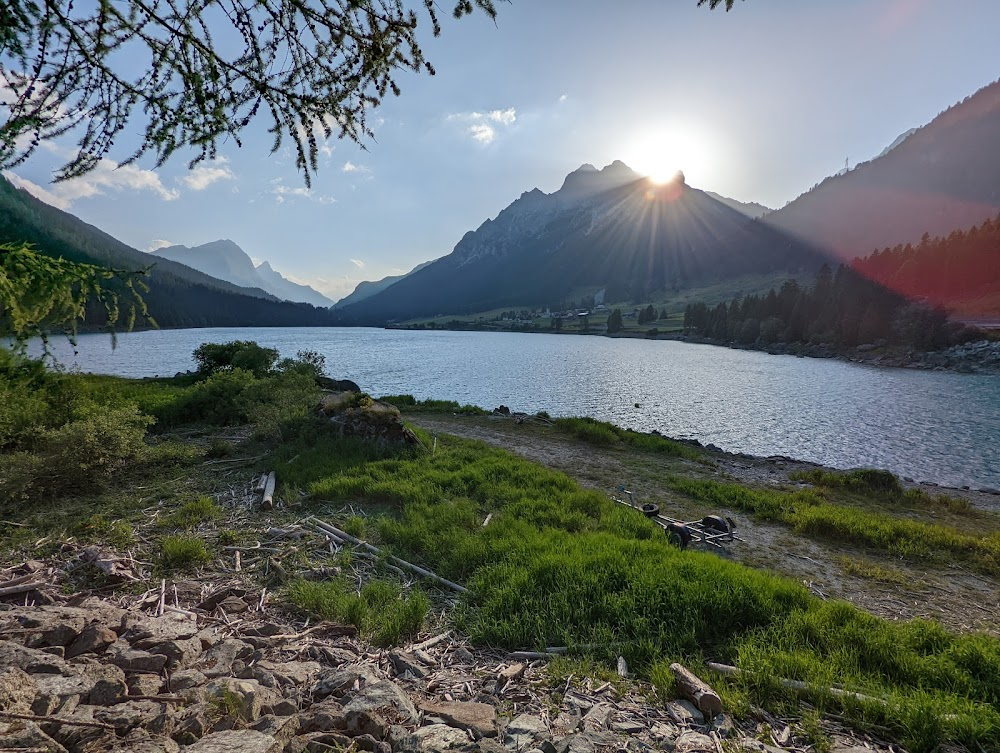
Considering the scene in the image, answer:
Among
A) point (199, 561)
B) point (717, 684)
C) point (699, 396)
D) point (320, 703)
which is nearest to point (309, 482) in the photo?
point (199, 561)

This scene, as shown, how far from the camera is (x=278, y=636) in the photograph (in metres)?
5.13

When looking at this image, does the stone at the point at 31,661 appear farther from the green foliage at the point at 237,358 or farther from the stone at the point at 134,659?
the green foliage at the point at 237,358

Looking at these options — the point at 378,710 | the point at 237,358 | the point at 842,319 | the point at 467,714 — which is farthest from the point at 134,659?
the point at 842,319

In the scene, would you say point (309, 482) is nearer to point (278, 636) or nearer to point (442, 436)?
point (278, 636)

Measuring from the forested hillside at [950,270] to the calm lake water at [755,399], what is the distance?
51.2 m

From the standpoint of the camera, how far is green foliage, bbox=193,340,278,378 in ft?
100

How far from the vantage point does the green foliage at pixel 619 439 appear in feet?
75.4

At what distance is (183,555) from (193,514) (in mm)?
2151

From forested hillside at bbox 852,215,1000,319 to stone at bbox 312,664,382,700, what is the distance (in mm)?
136424

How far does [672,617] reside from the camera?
591 cm

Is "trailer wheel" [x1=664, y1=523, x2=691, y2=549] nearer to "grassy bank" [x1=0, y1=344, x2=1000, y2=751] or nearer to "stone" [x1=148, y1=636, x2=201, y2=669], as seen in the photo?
"grassy bank" [x1=0, y1=344, x2=1000, y2=751]

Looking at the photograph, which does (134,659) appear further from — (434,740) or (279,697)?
(434,740)

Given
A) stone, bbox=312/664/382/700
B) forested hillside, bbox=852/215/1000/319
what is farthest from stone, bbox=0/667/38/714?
forested hillside, bbox=852/215/1000/319

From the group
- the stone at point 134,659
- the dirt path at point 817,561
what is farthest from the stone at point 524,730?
the dirt path at point 817,561
